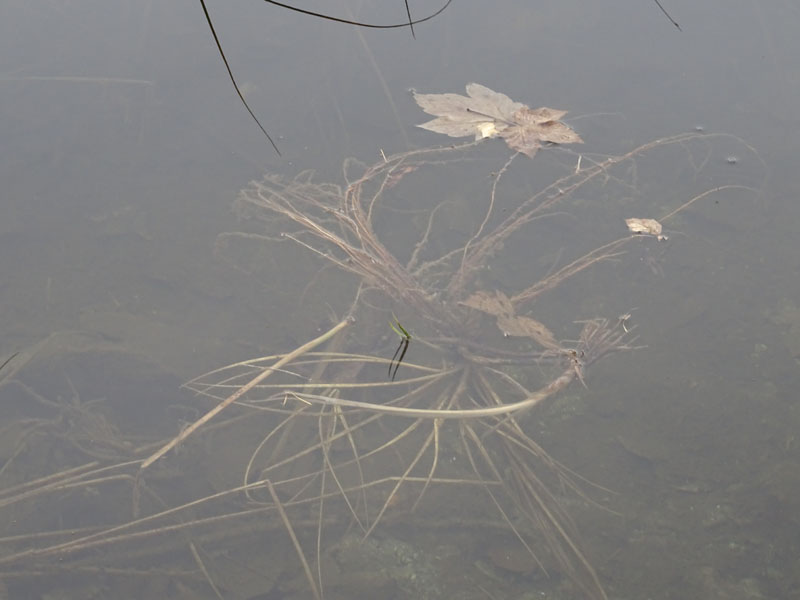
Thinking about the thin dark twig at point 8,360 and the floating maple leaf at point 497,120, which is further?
the floating maple leaf at point 497,120

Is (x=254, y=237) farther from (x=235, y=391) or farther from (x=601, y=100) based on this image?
(x=601, y=100)

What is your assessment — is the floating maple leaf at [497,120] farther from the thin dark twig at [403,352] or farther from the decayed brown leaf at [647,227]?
the thin dark twig at [403,352]

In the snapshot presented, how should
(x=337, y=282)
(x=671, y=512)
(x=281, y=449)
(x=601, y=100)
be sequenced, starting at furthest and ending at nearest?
(x=601, y=100) → (x=337, y=282) → (x=281, y=449) → (x=671, y=512)

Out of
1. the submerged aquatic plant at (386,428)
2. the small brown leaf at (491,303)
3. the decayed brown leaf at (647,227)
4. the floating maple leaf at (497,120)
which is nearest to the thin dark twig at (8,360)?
the submerged aquatic plant at (386,428)

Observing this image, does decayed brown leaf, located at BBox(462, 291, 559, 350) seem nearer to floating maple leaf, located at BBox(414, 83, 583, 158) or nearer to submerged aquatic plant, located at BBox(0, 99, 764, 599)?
submerged aquatic plant, located at BBox(0, 99, 764, 599)

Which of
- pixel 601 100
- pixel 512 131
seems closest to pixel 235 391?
pixel 512 131
